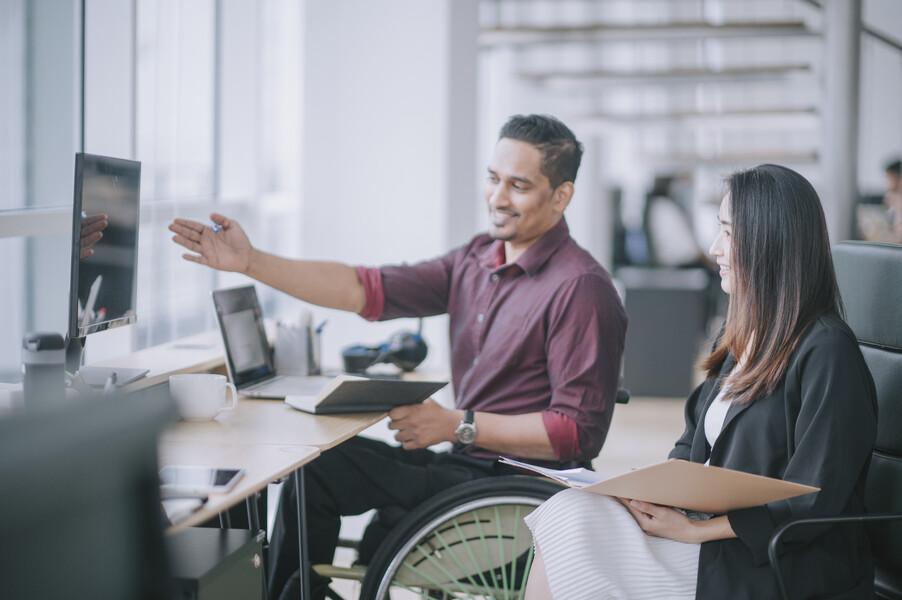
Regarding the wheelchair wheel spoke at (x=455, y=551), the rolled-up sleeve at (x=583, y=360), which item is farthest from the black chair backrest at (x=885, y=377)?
the wheelchair wheel spoke at (x=455, y=551)

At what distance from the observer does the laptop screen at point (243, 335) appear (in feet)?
8.17

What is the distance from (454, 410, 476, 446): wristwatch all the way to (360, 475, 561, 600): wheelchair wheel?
25 centimetres

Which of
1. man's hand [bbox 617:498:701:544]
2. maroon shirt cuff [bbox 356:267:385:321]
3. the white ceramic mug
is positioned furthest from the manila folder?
maroon shirt cuff [bbox 356:267:385:321]

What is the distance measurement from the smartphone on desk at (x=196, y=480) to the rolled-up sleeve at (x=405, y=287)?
113 cm

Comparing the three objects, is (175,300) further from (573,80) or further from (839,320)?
(573,80)

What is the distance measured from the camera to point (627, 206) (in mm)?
8305

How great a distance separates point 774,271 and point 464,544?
2.75ft

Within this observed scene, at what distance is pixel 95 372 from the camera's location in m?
2.29

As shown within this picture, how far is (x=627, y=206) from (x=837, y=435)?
6.70 metres

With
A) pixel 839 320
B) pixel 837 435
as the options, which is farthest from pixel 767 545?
pixel 839 320

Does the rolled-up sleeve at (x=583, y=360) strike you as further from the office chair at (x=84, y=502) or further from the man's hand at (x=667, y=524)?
the office chair at (x=84, y=502)

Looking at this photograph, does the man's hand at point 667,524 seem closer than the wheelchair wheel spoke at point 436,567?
Yes

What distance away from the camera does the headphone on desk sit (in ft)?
9.37

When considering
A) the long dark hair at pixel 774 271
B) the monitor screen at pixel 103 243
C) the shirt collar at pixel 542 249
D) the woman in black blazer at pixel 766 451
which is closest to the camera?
the woman in black blazer at pixel 766 451
